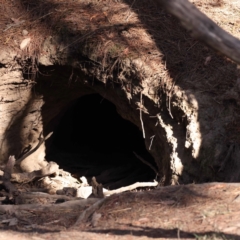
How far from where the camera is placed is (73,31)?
24.6ft

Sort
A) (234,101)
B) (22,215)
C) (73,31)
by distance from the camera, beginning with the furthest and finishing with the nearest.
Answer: (73,31), (234,101), (22,215)

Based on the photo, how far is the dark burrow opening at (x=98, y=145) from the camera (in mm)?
9609

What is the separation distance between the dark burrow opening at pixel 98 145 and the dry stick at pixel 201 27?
21.0 feet

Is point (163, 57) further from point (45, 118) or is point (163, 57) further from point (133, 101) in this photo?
point (45, 118)

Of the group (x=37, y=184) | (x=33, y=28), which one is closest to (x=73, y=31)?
(x=33, y=28)

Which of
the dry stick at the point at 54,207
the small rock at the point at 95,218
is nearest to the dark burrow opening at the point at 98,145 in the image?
the dry stick at the point at 54,207

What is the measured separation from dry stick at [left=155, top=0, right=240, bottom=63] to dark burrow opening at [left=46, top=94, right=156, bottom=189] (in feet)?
21.0

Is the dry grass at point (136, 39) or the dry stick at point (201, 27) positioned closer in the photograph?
the dry stick at point (201, 27)

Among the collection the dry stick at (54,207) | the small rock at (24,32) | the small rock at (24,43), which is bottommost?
the dry stick at (54,207)

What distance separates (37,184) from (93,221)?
4.46 metres

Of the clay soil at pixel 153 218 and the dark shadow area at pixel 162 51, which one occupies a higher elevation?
the dark shadow area at pixel 162 51

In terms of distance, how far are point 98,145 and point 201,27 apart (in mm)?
9039

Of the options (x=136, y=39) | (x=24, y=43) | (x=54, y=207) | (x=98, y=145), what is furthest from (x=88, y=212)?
(x=98, y=145)

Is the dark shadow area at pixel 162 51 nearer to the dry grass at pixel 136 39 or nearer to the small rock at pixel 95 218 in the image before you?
the dry grass at pixel 136 39
